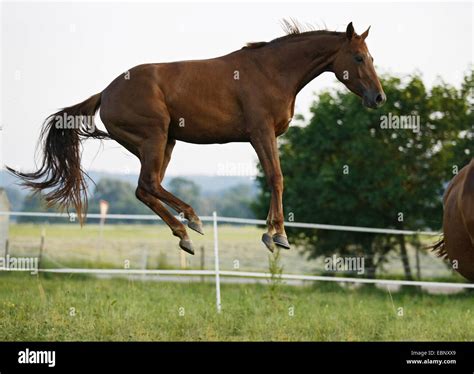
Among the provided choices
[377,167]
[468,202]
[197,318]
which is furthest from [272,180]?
[377,167]

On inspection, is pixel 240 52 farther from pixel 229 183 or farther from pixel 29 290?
pixel 229 183

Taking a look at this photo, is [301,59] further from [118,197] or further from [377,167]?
[118,197]

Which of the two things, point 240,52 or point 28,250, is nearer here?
point 240,52

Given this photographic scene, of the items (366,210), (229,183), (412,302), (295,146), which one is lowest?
(412,302)

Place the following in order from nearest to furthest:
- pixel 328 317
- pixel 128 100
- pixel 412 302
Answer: pixel 128 100
pixel 328 317
pixel 412 302

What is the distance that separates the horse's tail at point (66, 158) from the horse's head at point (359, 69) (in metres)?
2.14

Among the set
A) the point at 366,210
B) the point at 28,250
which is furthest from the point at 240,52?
the point at 28,250

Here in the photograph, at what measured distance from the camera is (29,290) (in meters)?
13.1

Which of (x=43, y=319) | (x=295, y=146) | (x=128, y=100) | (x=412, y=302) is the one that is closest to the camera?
(x=128, y=100)

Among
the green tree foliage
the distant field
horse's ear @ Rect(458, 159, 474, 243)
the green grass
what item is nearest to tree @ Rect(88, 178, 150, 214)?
the distant field

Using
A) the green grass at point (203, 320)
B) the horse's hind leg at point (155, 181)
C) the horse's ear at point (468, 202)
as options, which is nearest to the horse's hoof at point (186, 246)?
the horse's hind leg at point (155, 181)

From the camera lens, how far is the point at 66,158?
6992mm

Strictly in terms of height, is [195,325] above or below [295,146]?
below
